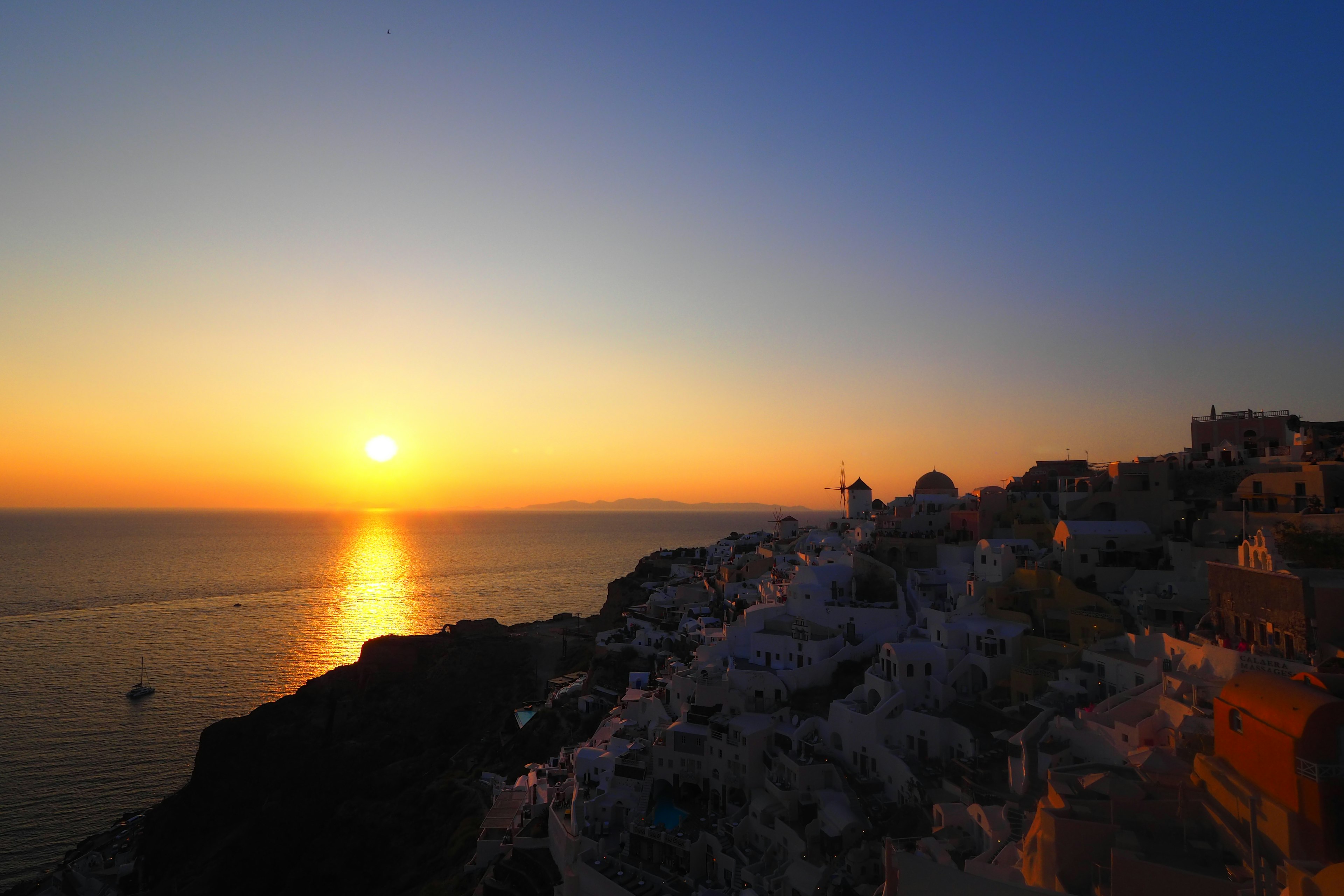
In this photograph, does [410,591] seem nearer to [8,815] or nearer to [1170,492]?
[8,815]

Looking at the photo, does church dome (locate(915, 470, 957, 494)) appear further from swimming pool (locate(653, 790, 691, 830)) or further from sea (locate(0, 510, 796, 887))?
sea (locate(0, 510, 796, 887))

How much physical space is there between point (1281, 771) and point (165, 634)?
81833 mm

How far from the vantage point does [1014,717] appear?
22094 millimetres

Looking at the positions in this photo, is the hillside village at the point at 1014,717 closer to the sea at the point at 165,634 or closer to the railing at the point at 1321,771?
the railing at the point at 1321,771

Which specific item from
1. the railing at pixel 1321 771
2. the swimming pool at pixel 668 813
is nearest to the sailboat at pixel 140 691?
the swimming pool at pixel 668 813

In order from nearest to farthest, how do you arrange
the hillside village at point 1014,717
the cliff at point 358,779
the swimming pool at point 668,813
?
1. the hillside village at point 1014,717
2. the swimming pool at point 668,813
3. the cliff at point 358,779

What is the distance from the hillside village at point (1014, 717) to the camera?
1220cm

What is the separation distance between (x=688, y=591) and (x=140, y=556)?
440 feet

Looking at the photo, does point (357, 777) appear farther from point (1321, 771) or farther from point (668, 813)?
point (1321, 771)

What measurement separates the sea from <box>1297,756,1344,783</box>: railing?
4445 cm

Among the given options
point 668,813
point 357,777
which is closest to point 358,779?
point 357,777

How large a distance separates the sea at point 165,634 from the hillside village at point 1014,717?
21850 millimetres

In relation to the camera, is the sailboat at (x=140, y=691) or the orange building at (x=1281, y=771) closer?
the orange building at (x=1281, y=771)

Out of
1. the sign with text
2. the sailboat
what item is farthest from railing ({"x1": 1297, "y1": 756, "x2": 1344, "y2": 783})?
the sailboat
